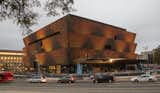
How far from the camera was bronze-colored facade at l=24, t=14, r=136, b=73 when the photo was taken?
119 meters

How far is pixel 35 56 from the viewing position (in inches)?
5719

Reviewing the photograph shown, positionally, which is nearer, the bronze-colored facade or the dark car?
the dark car

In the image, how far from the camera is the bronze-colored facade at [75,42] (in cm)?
11862

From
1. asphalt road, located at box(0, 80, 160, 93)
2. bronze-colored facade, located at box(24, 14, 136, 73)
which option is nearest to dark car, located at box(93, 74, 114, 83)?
asphalt road, located at box(0, 80, 160, 93)

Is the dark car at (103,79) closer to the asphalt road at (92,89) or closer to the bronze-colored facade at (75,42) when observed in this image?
the asphalt road at (92,89)

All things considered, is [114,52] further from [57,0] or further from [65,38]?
[57,0]

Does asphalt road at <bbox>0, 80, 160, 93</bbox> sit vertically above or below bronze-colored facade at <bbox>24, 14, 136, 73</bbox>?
below

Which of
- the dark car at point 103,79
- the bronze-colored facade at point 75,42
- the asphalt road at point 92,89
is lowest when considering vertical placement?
the asphalt road at point 92,89

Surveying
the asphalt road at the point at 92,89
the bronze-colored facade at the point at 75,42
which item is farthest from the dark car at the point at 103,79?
the bronze-colored facade at the point at 75,42

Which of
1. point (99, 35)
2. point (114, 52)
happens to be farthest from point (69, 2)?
point (114, 52)

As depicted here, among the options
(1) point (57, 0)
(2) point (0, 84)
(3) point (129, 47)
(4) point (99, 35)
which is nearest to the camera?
(1) point (57, 0)

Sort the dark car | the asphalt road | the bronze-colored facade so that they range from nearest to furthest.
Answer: the asphalt road → the dark car → the bronze-colored facade

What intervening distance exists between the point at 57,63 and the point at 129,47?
4724 centimetres

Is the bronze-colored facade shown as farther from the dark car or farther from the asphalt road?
the asphalt road
